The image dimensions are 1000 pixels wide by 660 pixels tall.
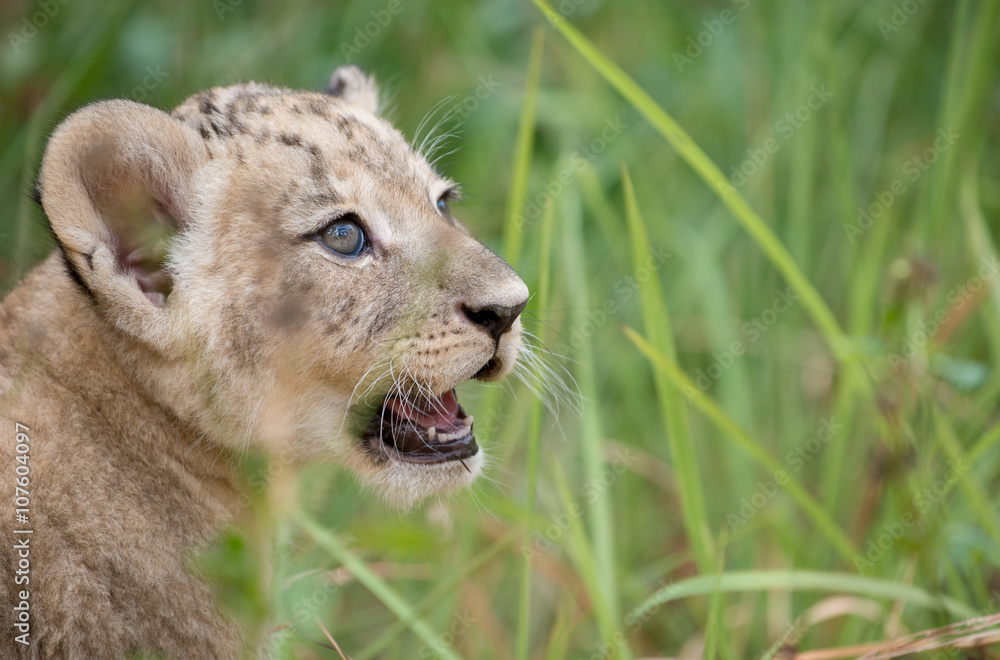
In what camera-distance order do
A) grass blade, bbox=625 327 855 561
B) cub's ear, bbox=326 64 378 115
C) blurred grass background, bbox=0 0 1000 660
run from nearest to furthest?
grass blade, bbox=625 327 855 561 → blurred grass background, bbox=0 0 1000 660 → cub's ear, bbox=326 64 378 115

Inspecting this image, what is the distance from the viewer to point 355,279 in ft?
9.85

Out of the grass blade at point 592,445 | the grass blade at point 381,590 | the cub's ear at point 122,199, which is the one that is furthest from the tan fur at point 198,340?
the grass blade at point 592,445

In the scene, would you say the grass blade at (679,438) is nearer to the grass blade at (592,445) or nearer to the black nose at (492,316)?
the grass blade at (592,445)

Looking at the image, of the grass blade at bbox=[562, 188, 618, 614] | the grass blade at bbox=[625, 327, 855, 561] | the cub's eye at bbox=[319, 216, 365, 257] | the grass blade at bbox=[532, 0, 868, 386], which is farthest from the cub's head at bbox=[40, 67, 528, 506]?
the grass blade at bbox=[532, 0, 868, 386]

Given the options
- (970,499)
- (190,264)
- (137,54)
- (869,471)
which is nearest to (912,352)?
(970,499)

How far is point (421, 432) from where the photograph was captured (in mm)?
3195

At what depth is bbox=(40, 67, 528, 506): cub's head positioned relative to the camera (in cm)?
279

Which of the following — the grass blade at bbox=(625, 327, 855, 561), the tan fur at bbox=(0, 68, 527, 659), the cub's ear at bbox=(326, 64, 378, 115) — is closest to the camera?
the tan fur at bbox=(0, 68, 527, 659)

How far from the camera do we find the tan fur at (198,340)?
258 cm

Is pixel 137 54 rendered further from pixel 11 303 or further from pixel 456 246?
pixel 456 246

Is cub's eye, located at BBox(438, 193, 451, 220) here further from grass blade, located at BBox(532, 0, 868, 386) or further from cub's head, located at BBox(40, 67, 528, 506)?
grass blade, located at BBox(532, 0, 868, 386)

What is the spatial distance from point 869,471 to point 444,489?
2.52 m

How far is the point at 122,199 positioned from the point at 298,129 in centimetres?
61

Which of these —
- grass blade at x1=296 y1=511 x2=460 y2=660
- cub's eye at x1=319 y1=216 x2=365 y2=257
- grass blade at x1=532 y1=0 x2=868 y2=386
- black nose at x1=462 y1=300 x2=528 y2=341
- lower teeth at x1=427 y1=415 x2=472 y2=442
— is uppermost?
grass blade at x1=532 y1=0 x2=868 y2=386
